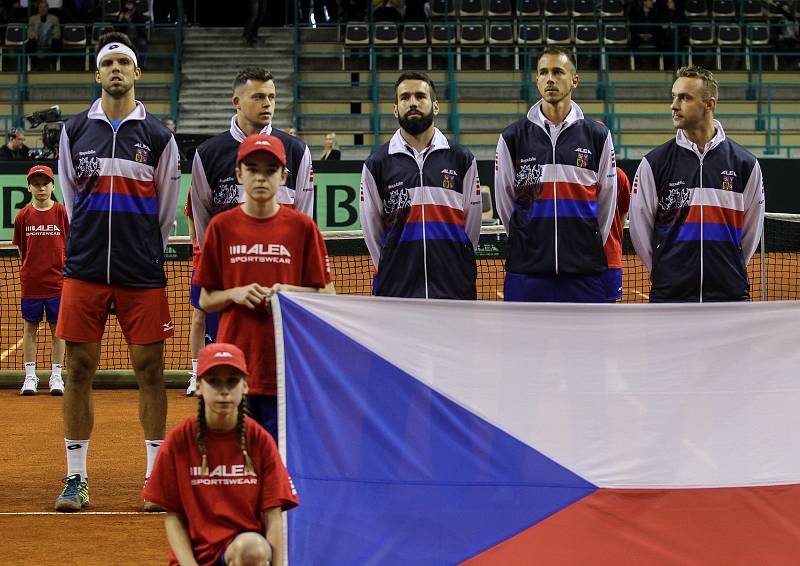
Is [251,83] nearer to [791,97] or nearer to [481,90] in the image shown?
[481,90]

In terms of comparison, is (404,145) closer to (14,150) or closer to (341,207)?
(341,207)

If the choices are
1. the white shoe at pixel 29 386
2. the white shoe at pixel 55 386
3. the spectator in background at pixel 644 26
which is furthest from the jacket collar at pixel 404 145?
the spectator in background at pixel 644 26

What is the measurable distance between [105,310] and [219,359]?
258cm

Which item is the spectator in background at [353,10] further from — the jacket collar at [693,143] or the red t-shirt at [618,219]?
the jacket collar at [693,143]

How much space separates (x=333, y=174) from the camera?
75.2 feet

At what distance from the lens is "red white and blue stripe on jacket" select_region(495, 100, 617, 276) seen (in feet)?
24.0

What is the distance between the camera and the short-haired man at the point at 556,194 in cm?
732

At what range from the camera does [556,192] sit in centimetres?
732

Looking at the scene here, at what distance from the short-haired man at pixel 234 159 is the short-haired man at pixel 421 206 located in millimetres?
388

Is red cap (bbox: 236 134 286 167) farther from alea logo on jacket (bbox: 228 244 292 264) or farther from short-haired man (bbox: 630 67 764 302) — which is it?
short-haired man (bbox: 630 67 764 302)

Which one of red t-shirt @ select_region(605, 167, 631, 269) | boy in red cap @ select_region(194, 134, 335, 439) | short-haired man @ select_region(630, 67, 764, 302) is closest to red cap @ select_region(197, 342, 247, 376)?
boy in red cap @ select_region(194, 134, 335, 439)

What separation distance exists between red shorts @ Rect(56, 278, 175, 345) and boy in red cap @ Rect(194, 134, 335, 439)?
4.31 ft

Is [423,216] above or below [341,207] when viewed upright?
below

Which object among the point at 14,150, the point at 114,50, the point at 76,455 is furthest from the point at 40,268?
the point at 14,150
